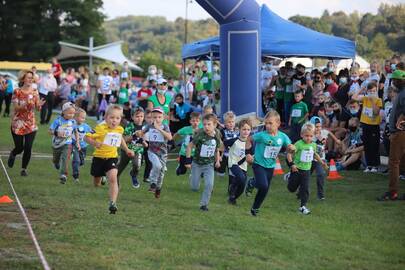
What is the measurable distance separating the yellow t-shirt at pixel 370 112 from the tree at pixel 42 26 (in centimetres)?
6545

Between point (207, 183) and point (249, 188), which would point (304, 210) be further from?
point (249, 188)

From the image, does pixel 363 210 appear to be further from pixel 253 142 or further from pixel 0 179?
pixel 0 179

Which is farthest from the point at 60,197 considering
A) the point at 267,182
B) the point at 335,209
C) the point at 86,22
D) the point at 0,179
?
the point at 86,22

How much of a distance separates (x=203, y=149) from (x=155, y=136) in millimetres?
1455

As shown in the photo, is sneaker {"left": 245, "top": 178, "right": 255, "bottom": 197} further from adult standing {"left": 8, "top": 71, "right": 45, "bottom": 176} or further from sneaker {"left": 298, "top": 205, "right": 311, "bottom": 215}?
adult standing {"left": 8, "top": 71, "right": 45, "bottom": 176}

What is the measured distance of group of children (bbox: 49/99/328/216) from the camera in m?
10.4

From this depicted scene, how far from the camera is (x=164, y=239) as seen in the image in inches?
329

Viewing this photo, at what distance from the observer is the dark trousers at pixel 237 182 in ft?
37.4

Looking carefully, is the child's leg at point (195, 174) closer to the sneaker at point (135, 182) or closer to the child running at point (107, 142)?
the child running at point (107, 142)

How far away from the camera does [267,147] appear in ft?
34.2

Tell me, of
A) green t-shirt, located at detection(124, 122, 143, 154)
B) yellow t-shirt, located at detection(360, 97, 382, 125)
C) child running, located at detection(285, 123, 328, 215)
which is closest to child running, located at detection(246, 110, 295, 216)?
child running, located at detection(285, 123, 328, 215)

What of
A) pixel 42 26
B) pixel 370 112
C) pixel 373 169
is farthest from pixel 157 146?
pixel 42 26

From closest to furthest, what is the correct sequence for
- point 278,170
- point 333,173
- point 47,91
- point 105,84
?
point 333,173
point 278,170
point 47,91
point 105,84

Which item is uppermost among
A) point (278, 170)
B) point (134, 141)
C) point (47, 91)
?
point (47, 91)
